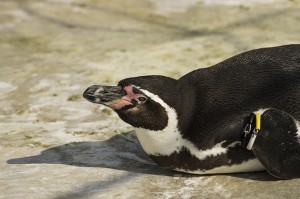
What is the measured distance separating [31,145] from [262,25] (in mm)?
3333

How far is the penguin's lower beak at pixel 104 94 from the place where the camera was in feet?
11.5

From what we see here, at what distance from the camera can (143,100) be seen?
3514 mm

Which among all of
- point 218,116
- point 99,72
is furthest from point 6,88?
point 218,116

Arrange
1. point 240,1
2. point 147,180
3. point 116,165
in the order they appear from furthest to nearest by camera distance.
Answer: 1. point 240,1
2. point 116,165
3. point 147,180

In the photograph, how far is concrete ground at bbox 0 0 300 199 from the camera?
363 cm

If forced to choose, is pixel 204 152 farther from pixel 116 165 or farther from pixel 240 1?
pixel 240 1

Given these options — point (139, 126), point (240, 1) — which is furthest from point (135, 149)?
point (240, 1)

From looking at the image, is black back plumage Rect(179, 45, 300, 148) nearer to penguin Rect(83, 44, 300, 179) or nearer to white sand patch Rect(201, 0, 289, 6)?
penguin Rect(83, 44, 300, 179)

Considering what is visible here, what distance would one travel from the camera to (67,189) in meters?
3.61

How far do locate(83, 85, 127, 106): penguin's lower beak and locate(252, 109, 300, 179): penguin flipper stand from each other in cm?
75

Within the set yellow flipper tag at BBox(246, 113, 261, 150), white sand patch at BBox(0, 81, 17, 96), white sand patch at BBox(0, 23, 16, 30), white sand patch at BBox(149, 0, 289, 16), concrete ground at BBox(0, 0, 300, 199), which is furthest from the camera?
white sand patch at BBox(149, 0, 289, 16)

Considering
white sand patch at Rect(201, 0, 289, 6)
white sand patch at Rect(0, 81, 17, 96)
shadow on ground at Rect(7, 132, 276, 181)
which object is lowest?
white sand patch at Rect(0, 81, 17, 96)

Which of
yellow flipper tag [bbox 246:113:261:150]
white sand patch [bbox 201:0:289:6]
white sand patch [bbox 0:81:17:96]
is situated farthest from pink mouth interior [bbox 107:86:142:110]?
white sand patch [bbox 201:0:289:6]

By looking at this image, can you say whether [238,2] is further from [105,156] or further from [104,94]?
[104,94]
